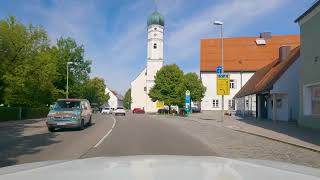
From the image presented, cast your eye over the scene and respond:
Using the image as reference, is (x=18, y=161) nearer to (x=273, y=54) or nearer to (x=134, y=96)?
(x=273, y=54)

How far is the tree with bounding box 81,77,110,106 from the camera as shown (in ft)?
287

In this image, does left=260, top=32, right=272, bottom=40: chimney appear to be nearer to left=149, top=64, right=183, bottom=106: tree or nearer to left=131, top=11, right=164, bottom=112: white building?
left=149, top=64, right=183, bottom=106: tree

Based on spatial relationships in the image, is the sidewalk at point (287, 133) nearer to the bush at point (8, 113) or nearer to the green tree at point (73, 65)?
the bush at point (8, 113)

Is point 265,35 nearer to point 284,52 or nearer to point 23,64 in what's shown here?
point 284,52

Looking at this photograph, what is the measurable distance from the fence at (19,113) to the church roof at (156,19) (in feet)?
194

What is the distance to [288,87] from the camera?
39.5 metres

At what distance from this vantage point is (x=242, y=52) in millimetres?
88312

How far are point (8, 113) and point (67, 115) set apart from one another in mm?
17739

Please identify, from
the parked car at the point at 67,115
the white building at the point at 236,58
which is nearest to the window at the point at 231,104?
the white building at the point at 236,58

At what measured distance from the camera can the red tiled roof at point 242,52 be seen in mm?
86562

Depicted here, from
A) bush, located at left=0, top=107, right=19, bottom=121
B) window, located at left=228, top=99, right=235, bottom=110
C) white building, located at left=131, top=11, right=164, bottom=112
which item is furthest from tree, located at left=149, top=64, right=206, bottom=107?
bush, located at left=0, top=107, right=19, bottom=121

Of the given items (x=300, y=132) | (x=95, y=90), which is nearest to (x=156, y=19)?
(x=95, y=90)

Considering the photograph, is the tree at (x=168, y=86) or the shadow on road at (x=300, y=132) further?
the tree at (x=168, y=86)

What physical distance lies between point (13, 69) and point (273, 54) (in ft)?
173
